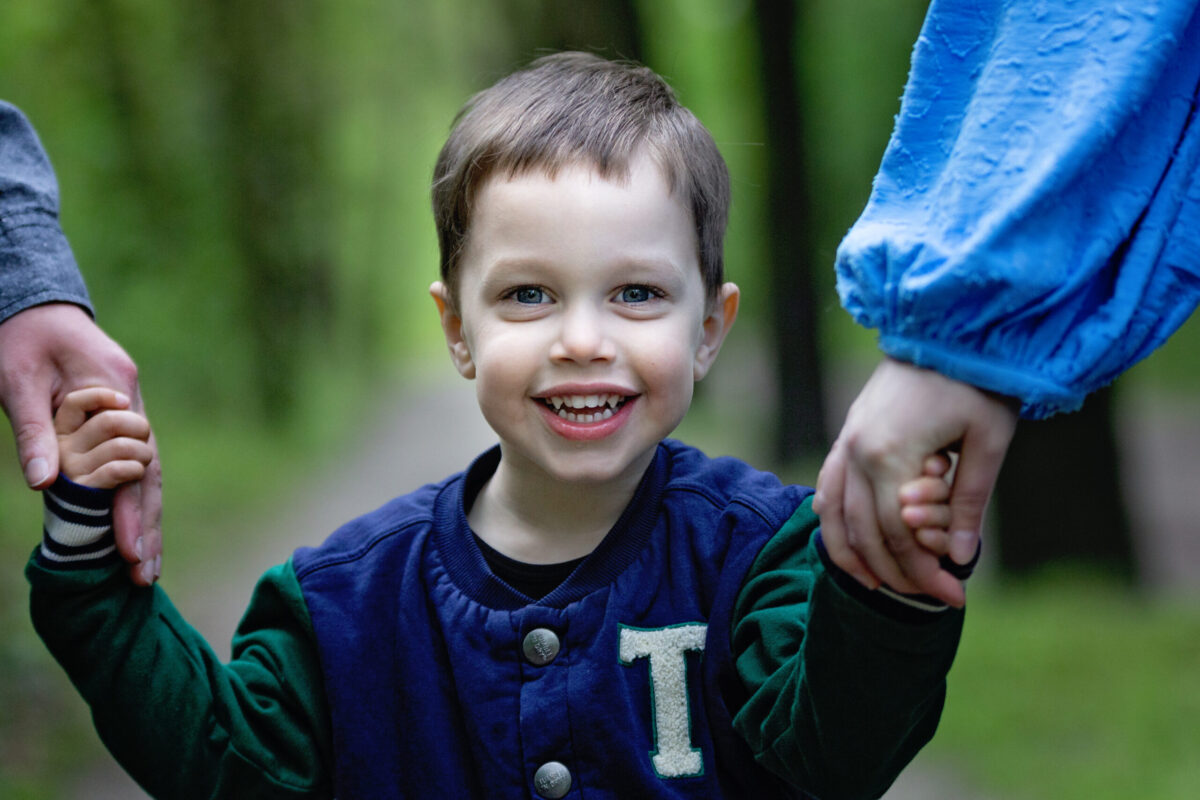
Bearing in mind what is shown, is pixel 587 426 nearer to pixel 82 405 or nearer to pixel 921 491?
pixel 921 491

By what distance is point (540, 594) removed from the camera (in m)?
2.28

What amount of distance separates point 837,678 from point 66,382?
1396 mm

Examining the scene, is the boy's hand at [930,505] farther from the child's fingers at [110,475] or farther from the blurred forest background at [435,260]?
the child's fingers at [110,475]

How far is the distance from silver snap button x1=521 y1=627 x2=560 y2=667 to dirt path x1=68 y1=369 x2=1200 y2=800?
350 centimetres

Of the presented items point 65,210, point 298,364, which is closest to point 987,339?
point 65,210

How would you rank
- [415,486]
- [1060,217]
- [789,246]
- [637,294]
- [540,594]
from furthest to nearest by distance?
[415,486] < [789,246] < [540,594] < [637,294] < [1060,217]

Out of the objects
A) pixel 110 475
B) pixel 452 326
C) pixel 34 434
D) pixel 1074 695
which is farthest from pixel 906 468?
pixel 1074 695

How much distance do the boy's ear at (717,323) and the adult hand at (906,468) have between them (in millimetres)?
784

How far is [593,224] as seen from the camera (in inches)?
82.8

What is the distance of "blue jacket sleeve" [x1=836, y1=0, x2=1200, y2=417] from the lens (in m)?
1.44

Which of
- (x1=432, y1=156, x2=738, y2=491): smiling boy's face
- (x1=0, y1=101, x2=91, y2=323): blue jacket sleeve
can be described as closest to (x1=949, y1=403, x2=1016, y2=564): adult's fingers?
(x1=432, y1=156, x2=738, y2=491): smiling boy's face

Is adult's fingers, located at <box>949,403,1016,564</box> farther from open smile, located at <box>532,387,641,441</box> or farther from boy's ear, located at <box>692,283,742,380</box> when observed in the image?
boy's ear, located at <box>692,283,742,380</box>

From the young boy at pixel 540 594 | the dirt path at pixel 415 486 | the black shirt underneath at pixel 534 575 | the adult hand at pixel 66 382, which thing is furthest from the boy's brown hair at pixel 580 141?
the dirt path at pixel 415 486

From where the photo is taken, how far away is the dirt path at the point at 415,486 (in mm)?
5562
